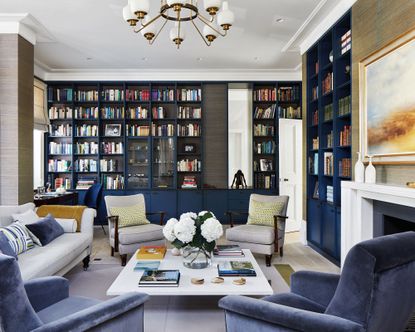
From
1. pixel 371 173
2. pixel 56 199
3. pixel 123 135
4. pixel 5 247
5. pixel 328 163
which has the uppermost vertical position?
pixel 123 135

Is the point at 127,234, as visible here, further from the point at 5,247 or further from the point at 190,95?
the point at 190,95

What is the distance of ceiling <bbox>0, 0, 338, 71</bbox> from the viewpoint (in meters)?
4.27

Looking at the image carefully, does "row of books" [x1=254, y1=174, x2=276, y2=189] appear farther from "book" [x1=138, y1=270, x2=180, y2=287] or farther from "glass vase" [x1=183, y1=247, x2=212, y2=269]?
"book" [x1=138, y1=270, x2=180, y2=287]

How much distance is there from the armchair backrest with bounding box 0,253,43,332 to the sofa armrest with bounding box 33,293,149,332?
2.8 inches

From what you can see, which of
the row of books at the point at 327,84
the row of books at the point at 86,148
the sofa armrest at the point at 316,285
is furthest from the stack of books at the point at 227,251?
the row of books at the point at 86,148

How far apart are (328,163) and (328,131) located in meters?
0.48

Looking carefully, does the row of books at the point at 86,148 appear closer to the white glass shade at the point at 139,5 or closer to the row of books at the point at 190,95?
the row of books at the point at 190,95

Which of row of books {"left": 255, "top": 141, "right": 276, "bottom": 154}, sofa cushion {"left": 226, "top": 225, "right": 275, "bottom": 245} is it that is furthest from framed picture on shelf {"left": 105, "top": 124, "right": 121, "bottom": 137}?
sofa cushion {"left": 226, "top": 225, "right": 275, "bottom": 245}

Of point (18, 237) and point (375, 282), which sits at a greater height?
point (375, 282)

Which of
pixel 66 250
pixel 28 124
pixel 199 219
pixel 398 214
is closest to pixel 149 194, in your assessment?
pixel 28 124

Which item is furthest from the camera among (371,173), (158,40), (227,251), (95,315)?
(158,40)

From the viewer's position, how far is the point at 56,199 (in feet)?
18.5

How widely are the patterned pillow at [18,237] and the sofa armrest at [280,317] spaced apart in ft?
7.35

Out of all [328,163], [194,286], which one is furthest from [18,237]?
[328,163]
